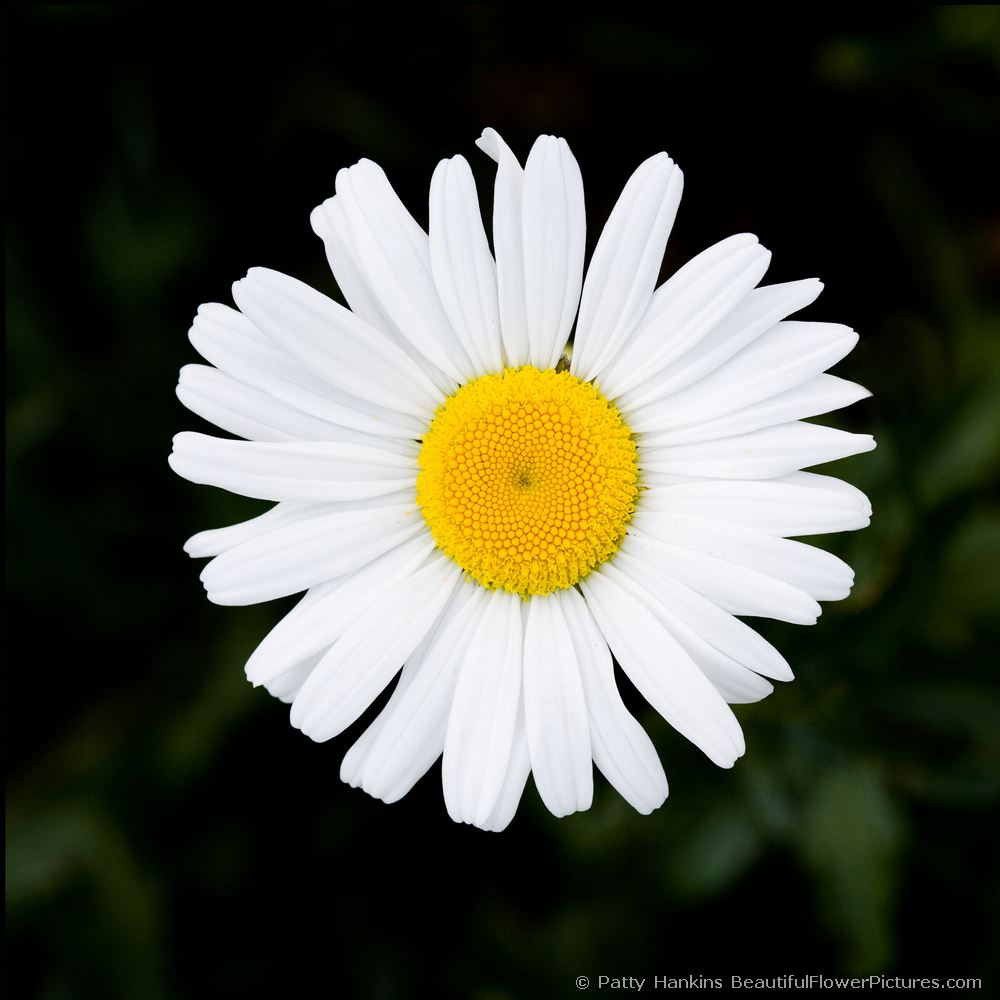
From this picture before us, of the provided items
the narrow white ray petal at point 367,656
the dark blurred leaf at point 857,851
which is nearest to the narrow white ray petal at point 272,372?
the narrow white ray petal at point 367,656

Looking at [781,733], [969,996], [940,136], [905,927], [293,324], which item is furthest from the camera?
[940,136]

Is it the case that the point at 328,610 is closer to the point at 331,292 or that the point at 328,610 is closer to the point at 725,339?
the point at 725,339

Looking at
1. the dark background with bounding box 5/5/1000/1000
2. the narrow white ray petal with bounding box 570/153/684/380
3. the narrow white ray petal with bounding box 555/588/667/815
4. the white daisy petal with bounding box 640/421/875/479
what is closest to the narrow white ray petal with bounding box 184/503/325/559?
the narrow white ray petal with bounding box 555/588/667/815

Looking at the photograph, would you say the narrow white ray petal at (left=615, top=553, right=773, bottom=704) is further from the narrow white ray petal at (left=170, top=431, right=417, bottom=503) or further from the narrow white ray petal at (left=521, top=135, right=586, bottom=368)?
the narrow white ray petal at (left=170, top=431, right=417, bottom=503)

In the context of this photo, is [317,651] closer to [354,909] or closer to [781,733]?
[781,733]

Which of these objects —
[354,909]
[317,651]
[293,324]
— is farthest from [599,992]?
[293,324]

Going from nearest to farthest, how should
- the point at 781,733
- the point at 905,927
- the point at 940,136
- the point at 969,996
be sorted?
the point at 781,733 → the point at 969,996 → the point at 905,927 → the point at 940,136
